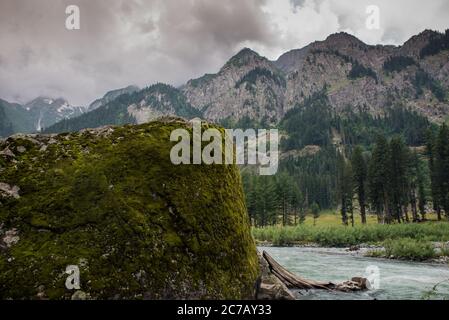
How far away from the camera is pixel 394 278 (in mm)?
20594

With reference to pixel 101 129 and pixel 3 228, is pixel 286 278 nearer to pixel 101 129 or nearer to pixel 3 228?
pixel 101 129

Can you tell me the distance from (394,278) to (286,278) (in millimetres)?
11304

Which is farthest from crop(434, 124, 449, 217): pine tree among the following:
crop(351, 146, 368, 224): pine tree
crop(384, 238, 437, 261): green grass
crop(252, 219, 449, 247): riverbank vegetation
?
crop(384, 238, 437, 261): green grass

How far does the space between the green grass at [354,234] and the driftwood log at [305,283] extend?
30888mm

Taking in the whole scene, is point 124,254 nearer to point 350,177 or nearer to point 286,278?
point 286,278

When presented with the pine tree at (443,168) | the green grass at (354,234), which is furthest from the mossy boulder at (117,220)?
the pine tree at (443,168)

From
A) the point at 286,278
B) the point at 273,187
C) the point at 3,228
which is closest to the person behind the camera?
the point at 3,228

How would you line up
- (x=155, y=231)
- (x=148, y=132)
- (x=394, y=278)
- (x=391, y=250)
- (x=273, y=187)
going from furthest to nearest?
(x=273, y=187), (x=391, y=250), (x=394, y=278), (x=148, y=132), (x=155, y=231)

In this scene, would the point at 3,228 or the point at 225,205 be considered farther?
the point at 225,205

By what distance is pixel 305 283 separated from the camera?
45.1ft

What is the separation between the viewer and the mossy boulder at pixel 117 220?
5.67 metres
